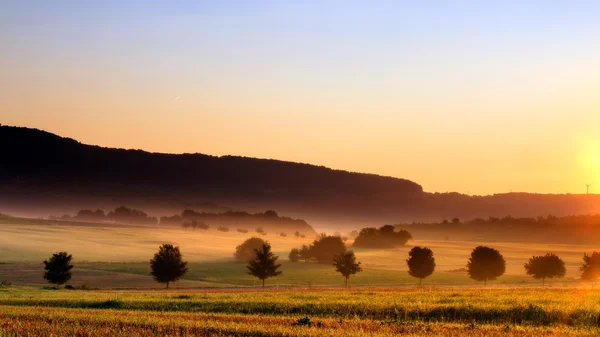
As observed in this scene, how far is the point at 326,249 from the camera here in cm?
14525

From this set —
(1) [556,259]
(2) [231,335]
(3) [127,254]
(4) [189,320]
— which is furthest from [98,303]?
(3) [127,254]

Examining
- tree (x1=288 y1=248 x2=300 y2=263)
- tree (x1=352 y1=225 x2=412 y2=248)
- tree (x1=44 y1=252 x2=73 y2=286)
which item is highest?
tree (x1=352 y1=225 x2=412 y2=248)

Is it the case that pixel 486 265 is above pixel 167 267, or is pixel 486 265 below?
above

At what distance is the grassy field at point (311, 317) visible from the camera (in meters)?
24.5

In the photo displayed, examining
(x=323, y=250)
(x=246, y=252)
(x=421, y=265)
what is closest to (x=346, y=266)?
(x=421, y=265)

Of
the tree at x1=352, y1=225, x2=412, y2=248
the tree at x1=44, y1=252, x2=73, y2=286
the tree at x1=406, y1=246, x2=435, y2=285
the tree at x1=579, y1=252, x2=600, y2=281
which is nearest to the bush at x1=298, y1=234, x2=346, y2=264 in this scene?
the tree at x1=406, y1=246, x2=435, y2=285

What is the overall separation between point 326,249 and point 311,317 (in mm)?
114183

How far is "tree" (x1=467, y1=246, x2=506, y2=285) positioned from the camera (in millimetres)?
102500

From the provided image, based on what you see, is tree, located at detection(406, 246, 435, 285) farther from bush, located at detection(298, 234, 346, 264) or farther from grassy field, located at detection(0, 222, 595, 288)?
bush, located at detection(298, 234, 346, 264)

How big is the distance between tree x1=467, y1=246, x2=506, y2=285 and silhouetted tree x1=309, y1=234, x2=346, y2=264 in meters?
42.7

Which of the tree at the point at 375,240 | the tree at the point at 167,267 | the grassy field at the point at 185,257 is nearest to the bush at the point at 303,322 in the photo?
the grassy field at the point at 185,257

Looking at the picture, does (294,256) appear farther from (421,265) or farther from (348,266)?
(348,266)

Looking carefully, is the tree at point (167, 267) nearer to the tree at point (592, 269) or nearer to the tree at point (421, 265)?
the tree at point (421, 265)

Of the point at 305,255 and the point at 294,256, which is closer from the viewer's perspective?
the point at 294,256
